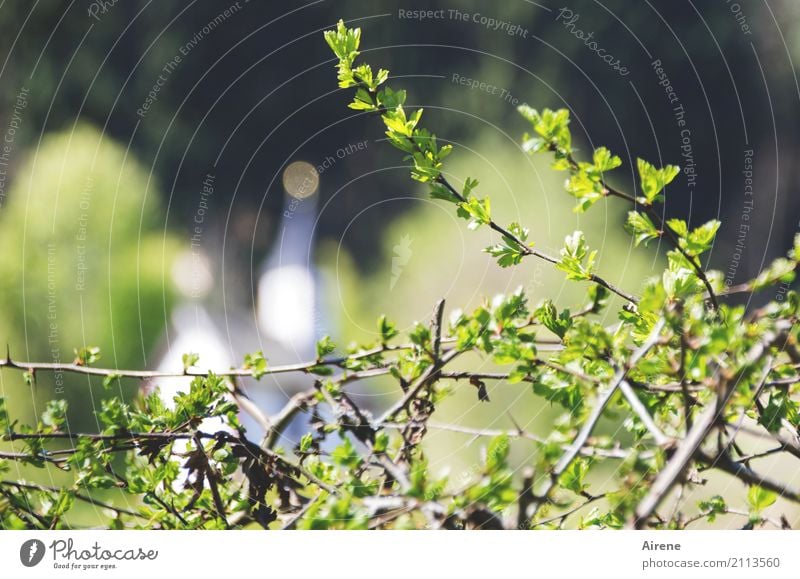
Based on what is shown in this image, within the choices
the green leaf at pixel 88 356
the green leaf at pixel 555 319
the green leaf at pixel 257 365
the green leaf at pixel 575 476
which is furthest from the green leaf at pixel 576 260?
the green leaf at pixel 88 356

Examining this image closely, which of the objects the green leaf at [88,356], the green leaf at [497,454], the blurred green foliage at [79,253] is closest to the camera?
the green leaf at [497,454]

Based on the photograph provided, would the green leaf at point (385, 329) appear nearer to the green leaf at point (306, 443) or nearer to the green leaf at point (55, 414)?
the green leaf at point (306, 443)

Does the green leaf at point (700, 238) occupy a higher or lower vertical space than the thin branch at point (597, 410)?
higher

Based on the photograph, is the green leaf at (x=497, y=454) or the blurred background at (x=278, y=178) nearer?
the green leaf at (x=497, y=454)

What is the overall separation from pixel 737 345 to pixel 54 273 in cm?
63

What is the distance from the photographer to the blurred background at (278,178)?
74 centimetres

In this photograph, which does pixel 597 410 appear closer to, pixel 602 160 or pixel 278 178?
pixel 602 160

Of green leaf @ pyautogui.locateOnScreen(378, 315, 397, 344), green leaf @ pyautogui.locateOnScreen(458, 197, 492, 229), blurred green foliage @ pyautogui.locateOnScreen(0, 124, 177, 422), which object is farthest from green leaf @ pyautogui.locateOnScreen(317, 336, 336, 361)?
blurred green foliage @ pyautogui.locateOnScreen(0, 124, 177, 422)

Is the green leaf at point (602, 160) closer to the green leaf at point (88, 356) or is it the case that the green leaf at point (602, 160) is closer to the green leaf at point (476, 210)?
the green leaf at point (476, 210)

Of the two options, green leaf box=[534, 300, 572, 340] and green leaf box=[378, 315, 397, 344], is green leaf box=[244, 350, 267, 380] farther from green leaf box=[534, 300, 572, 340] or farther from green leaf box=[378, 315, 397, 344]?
green leaf box=[534, 300, 572, 340]

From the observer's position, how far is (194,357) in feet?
1.91

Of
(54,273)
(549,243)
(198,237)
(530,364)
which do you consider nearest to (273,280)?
(198,237)

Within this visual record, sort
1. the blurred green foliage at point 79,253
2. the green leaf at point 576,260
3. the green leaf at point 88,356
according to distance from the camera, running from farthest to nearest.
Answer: the blurred green foliage at point 79,253
the green leaf at point 88,356
the green leaf at point 576,260

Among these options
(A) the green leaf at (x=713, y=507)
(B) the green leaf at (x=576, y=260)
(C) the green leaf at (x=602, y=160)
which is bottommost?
(A) the green leaf at (x=713, y=507)
